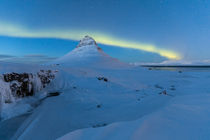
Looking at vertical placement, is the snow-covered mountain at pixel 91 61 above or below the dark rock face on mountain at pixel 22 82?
above

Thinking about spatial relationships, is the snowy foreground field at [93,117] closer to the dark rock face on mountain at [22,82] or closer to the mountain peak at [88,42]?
the dark rock face on mountain at [22,82]

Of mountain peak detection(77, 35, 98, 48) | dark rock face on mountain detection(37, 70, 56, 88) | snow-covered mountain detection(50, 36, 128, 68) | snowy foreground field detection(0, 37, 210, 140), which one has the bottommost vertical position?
snowy foreground field detection(0, 37, 210, 140)

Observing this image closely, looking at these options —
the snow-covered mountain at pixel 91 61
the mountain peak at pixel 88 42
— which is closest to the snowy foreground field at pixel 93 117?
the snow-covered mountain at pixel 91 61

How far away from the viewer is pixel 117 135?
4.65ft

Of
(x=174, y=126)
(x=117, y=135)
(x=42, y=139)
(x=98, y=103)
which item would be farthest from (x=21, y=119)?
(x=174, y=126)

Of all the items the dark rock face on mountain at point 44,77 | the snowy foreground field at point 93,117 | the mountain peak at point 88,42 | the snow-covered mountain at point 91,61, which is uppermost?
the mountain peak at point 88,42

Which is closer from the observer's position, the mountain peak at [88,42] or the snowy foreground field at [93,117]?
the snowy foreground field at [93,117]

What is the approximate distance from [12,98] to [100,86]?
4291 mm

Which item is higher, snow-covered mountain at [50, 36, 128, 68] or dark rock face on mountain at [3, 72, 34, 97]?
snow-covered mountain at [50, 36, 128, 68]

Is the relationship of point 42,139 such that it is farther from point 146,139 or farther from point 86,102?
point 146,139

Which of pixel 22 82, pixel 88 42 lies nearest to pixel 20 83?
pixel 22 82

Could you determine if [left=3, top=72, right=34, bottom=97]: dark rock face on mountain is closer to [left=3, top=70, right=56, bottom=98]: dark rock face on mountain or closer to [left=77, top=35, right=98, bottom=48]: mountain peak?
[left=3, top=70, right=56, bottom=98]: dark rock face on mountain

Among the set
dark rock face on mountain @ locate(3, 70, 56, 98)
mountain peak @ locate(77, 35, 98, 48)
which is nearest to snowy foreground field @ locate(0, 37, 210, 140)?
dark rock face on mountain @ locate(3, 70, 56, 98)

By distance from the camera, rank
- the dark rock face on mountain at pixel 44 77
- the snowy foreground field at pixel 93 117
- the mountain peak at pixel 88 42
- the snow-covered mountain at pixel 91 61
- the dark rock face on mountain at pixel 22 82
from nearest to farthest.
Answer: the snowy foreground field at pixel 93 117
the dark rock face on mountain at pixel 22 82
the dark rock face on mountain at pixel 44 77
the snow-covered mountain at pixel 91 61
the mountain peak at pixel 88 42
